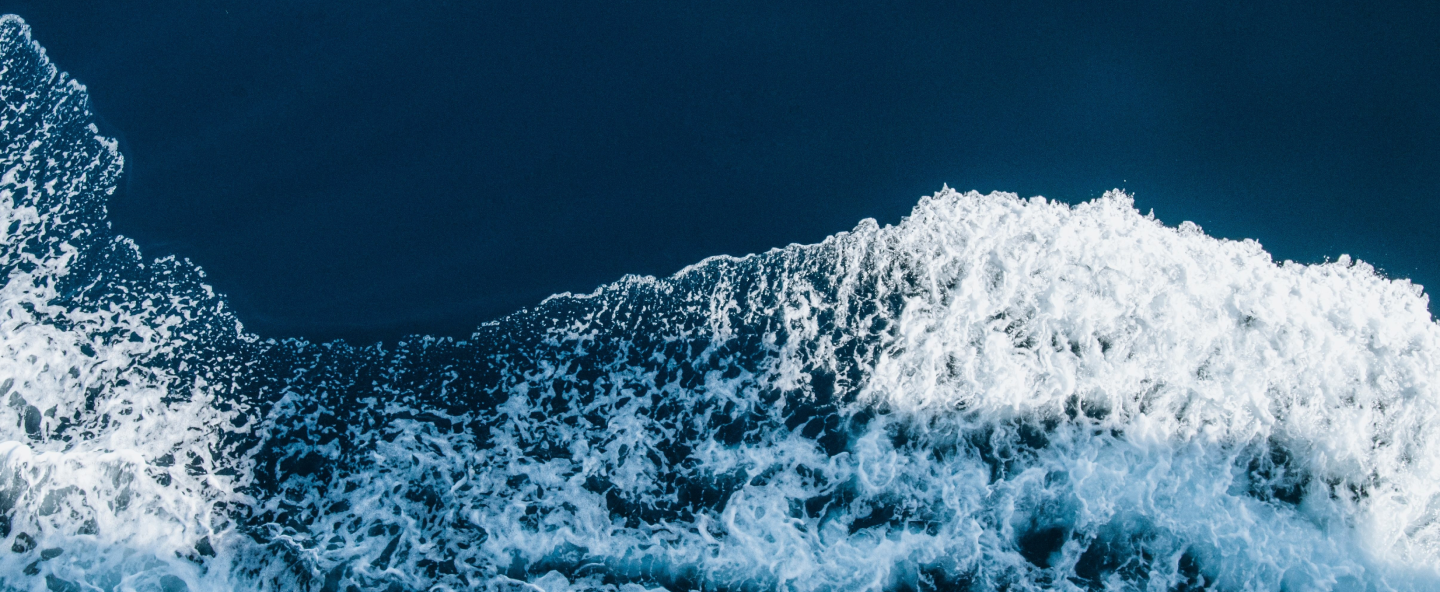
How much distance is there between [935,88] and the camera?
528 inches

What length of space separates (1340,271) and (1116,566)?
21.5 ft

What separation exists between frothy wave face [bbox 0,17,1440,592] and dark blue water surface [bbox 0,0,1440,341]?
678 mm

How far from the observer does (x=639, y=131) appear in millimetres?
13312

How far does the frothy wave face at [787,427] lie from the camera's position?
10383 mm

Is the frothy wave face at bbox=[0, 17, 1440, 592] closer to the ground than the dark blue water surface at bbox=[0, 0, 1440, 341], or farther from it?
closer to the ground

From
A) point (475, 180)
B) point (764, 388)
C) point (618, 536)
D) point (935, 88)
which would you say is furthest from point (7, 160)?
point (935, 88)

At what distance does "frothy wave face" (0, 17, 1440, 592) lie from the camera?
10383mm

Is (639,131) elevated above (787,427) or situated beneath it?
elevated above

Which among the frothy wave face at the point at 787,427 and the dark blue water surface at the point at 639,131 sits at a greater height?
the dark blue water surface at the point at 639,131

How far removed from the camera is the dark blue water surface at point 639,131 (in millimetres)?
12320

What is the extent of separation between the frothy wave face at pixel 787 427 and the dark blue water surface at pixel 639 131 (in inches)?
26.7

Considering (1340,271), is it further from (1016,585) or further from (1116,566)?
(1016,585)

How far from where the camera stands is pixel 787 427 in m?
11.2

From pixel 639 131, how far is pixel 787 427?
239 inches
